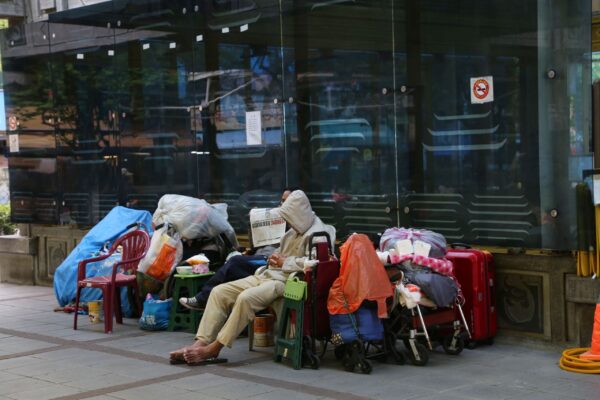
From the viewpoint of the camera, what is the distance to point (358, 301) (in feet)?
24.6

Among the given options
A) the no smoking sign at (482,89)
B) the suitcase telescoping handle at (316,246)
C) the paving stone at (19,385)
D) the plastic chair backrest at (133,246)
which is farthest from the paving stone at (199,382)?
the no smoking sign at (482,89)

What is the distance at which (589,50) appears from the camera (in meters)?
7.98

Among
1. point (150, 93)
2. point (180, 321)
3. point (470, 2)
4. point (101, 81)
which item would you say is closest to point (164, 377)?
point (180, 321)

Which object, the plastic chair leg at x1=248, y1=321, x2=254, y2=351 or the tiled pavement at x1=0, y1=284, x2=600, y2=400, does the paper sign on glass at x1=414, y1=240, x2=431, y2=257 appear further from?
the plastic chair leg at x1=248, y1=321, x2=254, y2=351

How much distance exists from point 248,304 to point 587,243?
2733 millimetres

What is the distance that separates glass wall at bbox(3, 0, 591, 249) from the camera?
27.2 ft

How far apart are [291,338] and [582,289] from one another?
2338mm

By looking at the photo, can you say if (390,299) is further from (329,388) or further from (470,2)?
(470,2)

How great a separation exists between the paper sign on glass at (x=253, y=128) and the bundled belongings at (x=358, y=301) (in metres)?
3.46

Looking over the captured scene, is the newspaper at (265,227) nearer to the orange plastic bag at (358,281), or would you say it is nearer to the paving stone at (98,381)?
the orange plastic bag at (358,281)

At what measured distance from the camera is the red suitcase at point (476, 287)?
26.9 feet

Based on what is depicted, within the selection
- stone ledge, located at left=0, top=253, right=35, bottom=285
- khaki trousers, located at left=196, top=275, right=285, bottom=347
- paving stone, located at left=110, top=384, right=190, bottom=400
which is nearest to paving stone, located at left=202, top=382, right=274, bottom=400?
paving stone, located at left=110, top=384, right=190, bottom=400

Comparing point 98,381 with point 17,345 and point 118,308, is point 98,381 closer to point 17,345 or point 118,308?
point 17,345

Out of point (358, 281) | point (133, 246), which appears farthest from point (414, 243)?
point (133, 246)
